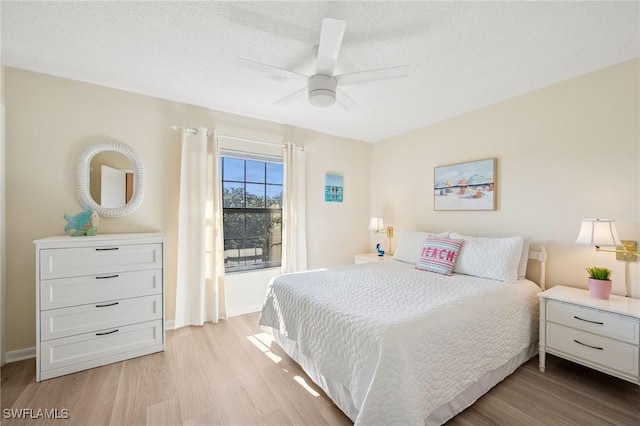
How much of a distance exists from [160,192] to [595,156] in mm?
3961

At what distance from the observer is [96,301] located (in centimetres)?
210

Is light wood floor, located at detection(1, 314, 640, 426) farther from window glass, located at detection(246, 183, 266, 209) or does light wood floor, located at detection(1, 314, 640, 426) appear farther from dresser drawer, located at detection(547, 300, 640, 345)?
window glass, located at detection(246, 183, 266, 209)

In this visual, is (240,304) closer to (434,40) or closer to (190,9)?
(190,9)

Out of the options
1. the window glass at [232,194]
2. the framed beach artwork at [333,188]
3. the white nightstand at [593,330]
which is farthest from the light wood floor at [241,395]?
the framed beach artwork at [333,188]

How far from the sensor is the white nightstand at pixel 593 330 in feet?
5.49

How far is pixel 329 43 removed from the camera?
150 centimetres

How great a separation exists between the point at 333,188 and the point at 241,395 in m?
2.78

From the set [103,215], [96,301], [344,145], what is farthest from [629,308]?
[103,215]

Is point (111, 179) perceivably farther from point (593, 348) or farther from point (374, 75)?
point (593, 348)

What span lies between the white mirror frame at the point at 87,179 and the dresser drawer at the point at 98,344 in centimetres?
104

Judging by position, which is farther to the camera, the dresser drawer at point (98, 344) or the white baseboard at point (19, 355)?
the white baseboard at point (19, 355)

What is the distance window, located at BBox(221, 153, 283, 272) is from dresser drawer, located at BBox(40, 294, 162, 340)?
103 centimetres

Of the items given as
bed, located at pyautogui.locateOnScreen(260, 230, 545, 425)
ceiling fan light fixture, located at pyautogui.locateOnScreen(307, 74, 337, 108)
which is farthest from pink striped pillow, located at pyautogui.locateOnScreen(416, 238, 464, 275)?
ceiling fan light fixture, located at pyautogui.locateOnScreen(307, 74, 337, 108)

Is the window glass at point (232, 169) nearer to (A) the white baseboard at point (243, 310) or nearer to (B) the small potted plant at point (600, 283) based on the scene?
(A) the white baseboard at point (243, 310)
